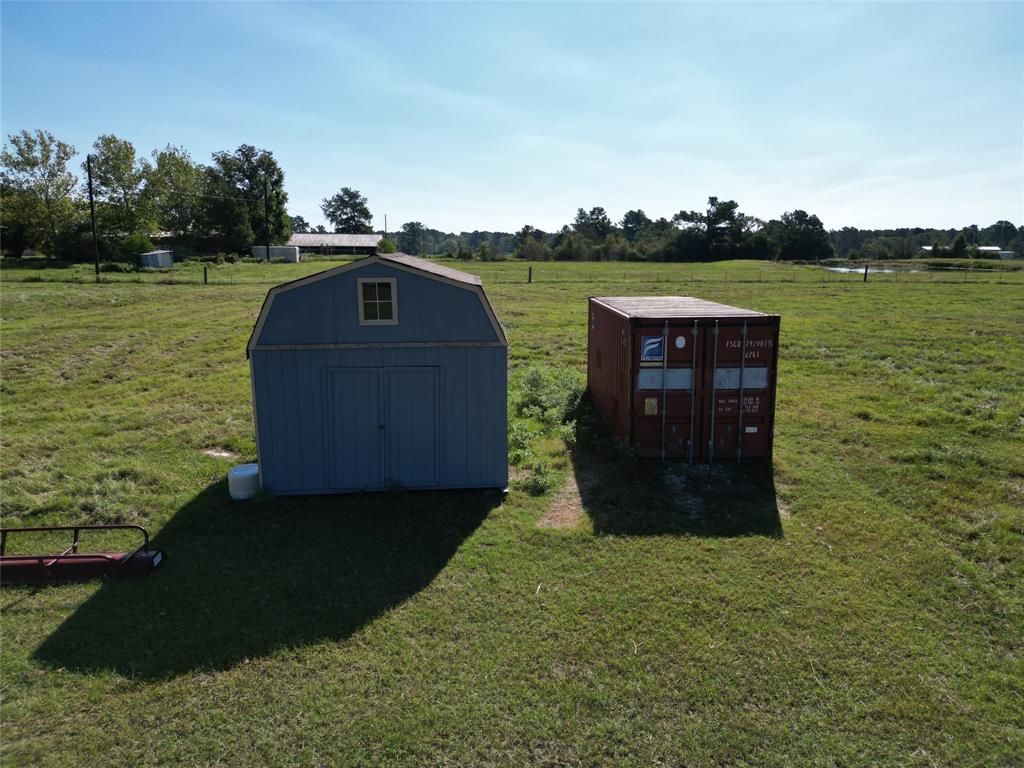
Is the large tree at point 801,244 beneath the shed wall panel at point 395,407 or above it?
above

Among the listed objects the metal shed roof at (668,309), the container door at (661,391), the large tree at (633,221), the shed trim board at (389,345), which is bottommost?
the container door at (661,391)

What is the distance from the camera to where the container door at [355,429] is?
931 centimetres

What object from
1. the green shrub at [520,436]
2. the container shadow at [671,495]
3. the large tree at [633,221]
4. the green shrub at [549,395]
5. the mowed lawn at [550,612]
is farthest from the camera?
the large tree at [633,221]

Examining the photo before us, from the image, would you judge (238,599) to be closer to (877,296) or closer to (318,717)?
(318,717)

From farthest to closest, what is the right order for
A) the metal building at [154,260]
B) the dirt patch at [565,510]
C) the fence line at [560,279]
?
the metal building at [154,260] → the fence line at [560,279] → the dirt patch at [565,510]

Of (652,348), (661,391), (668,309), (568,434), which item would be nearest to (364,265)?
(652,348)

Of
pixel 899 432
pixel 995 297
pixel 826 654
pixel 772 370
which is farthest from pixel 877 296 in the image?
pixel 826 654

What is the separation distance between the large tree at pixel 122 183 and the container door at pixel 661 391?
6423 cm

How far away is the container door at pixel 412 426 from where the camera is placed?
9375 millimetres

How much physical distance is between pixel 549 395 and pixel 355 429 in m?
6.20

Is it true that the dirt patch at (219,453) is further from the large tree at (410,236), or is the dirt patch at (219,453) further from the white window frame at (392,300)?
the large tree at (410,236)

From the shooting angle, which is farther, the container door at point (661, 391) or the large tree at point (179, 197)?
the large tree at point (179, 197)

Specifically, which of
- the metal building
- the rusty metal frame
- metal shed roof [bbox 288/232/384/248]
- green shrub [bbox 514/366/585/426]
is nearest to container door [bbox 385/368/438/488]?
the rusty metal frame

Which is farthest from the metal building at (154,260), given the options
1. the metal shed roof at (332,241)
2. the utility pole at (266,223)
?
the metal shed roof at (332,241)
